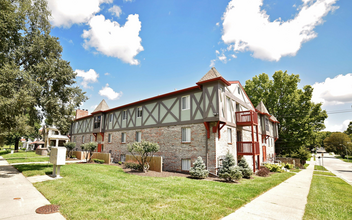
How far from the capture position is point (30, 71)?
1244 cm

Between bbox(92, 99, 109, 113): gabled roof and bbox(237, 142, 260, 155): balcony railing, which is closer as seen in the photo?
bbox(237, 142, 260, 155): balcony railing

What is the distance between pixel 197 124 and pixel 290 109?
25.8 m

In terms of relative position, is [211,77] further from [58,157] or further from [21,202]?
[21,202]

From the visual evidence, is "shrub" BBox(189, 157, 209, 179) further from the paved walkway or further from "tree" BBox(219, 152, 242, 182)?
the paved walkway

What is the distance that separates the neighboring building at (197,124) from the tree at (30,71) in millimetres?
7333

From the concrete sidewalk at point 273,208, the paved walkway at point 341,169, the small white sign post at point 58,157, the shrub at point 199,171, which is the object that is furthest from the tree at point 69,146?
the paved walkway at point 341,169

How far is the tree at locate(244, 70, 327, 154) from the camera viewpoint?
102 ft

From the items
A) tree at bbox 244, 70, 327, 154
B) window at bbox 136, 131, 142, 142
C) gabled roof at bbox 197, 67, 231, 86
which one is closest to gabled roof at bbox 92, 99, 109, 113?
window at bbox 136, 131, 142, 142

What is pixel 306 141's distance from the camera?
30.8 metres

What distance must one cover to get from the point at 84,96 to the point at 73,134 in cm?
2192

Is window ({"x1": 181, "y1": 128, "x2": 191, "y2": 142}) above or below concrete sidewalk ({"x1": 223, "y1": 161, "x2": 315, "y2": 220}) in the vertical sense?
above

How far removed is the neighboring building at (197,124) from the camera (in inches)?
544

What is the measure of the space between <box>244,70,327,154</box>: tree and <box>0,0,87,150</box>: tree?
107 feet

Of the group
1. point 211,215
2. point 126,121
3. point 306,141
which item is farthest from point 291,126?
point 211,215
